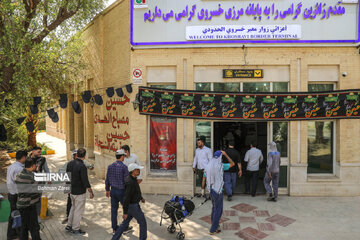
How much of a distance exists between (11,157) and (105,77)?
9.89 m

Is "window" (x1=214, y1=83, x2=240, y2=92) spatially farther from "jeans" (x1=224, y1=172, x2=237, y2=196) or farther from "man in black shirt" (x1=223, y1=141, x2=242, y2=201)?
"jeans" (x1=224, y1=172, x2=237, y2=196)

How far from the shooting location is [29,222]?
574 centimetres

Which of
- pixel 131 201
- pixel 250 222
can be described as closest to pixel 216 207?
pixel 250 222

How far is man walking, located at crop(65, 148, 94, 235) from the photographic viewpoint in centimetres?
646

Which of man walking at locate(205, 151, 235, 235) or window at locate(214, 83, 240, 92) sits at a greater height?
window at locate(214, 83, 240, 92)

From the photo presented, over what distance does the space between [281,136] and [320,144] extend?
1.46m

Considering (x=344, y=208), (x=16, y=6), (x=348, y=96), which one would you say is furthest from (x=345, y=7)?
(x=16, y=6)

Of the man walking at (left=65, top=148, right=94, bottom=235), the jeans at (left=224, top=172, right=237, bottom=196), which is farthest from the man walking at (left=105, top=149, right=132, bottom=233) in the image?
the jeans at (left=224, top=172, right=237, bottom=196)

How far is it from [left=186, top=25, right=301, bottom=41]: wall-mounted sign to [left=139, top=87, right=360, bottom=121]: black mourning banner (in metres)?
1.94

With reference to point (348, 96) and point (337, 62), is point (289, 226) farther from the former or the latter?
point (337, 62)

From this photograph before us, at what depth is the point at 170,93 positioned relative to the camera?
973 centimetres

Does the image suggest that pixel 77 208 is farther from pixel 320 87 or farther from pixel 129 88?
pixel 320 87

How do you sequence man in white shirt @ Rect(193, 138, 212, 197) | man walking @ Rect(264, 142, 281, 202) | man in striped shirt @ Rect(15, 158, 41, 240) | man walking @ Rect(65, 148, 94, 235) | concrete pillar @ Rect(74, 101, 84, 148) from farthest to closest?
concrete pillar @ Rect(74, 101, 84, 148) < man in white shirt @ Rect(193, 138, 212, 197) < man walking @ Rect(264, 142, 281, 202) < man walking @ Rect(65, 148, 94, 235) < man in striped shirt @ Rect(15, 158, 41, 240)

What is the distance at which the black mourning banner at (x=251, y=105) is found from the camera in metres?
9.46
